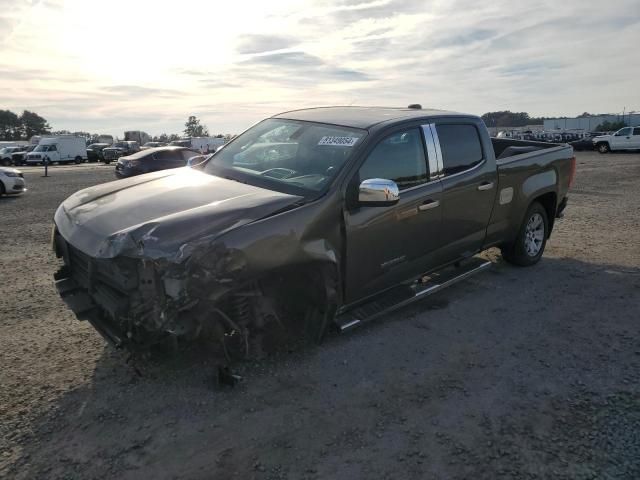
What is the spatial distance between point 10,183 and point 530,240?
1400cm

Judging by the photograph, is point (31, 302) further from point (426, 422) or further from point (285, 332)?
point (426, 422)

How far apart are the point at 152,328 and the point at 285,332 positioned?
105cm

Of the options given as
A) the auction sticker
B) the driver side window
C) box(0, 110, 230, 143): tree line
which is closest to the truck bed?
the driver side window

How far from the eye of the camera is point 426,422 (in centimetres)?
308

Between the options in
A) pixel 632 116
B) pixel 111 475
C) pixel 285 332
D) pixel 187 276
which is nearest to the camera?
pixel 111 475

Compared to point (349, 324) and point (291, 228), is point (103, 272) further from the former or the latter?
point (349, 324)

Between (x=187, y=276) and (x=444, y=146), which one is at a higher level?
(x=444, y=146)

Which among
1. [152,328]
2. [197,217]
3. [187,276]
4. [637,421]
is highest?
[197,217]

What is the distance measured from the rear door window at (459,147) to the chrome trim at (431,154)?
120mm

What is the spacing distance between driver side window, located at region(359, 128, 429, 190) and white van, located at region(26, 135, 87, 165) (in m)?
39.2

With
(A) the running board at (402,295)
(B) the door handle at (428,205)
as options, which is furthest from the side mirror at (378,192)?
(A) the running board at (402,295)

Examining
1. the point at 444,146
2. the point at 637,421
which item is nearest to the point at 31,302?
the point at 444,146

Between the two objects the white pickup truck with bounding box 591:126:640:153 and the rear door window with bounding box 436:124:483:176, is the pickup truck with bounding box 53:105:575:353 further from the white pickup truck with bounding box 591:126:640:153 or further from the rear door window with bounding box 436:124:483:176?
the white pickup truck with bounding box 591:126:640:153

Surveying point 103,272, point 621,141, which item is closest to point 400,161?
point 103,272
